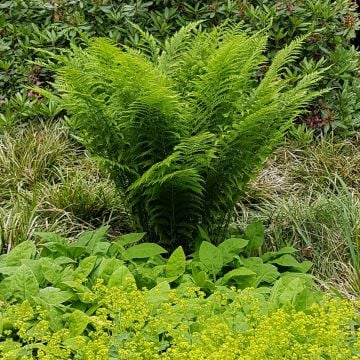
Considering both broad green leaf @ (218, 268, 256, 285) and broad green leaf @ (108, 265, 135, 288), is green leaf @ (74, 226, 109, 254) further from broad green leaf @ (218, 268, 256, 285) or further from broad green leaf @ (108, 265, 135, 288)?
broad green leaf @ (218, 268, 256, 285)

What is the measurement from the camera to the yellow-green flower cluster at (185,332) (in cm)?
268

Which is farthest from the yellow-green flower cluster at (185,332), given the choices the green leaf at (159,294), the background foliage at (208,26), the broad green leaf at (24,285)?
the background foliage at (208,26)

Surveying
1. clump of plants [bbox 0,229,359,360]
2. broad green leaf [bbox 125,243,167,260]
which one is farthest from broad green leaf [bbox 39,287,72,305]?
broad green leaf [bbox 125,243,167,260]

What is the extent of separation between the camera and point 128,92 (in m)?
3.91

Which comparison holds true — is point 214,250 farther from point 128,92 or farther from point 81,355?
point 81,355

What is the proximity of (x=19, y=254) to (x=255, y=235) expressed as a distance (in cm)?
128

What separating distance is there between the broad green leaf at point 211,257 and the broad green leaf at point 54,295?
75cm

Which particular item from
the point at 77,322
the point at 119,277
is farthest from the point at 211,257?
the point at 77,322

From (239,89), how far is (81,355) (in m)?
1.71

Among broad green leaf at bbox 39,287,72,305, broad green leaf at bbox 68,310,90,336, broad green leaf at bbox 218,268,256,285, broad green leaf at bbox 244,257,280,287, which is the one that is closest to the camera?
broad green leaf at bbox 68,310,90,336

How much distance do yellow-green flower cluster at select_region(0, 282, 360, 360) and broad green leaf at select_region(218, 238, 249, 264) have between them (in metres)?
0.56

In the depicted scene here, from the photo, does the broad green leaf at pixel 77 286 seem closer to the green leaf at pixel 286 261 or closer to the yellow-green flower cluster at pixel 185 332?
the yellow-green flower cluster at pixel 185 332

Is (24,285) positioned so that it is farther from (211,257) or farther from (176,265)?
→ (211,257)

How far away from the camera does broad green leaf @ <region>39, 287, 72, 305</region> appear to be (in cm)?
344
